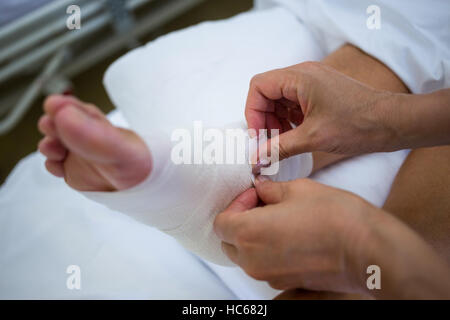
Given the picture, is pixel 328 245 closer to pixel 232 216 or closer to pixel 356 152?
pixel 232 216

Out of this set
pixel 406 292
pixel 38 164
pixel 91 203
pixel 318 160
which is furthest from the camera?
pixel 38 164

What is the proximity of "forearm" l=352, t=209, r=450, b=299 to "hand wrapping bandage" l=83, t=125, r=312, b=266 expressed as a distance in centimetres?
22

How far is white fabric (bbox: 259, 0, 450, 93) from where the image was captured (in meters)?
0.74

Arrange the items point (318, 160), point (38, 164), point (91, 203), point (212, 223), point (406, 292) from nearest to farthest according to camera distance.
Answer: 1. point (406, 292)
2. point (212, 223)
3. point (318, 160)
4. point (91, 203)
5. point (38, 164)

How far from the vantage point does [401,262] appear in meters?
0.39

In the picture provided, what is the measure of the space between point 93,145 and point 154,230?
439mm

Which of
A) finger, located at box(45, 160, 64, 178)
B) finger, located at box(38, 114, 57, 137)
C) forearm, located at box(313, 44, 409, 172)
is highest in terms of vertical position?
forearm, located at box(313, 44, 409, 172)

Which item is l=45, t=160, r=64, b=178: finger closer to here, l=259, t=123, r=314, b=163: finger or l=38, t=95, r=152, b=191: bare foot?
l=38, t=95, r=152, b=191: bare foot

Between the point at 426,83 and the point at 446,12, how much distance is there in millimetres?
169

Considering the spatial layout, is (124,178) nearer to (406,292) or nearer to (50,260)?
(406,292)

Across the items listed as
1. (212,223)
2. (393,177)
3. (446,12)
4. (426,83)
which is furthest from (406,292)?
(446,12)

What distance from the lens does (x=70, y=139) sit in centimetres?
39
